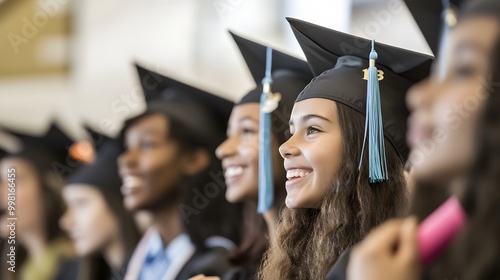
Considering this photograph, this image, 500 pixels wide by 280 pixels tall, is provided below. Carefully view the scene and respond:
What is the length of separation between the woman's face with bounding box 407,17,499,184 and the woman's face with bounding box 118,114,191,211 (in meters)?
2.09

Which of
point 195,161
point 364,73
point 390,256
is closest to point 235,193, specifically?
point 195,161

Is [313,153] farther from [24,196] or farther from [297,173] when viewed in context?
[24,196]

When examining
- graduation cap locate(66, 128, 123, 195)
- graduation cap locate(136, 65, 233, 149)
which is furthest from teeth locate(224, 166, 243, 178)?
graduation cap locate(66, 128, 123, 195)

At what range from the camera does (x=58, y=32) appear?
6.49 meters

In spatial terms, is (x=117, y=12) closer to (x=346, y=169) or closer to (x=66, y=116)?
(x=66, y=116)

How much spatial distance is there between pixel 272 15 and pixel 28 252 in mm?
1992

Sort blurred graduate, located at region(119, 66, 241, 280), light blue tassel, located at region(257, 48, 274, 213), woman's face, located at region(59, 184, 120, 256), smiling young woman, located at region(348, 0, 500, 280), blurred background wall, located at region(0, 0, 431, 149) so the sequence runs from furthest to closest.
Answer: blurred background wall, located at region(0, 0, 431, 149) < woman's face, located at region(59, 184, 120, 256) < blurred graduate, located at region(119, 66, 241, 280) < light blue tassel, located at region(257, 48, 274, 213) < smiling young woman, located at region(348, 0, 500, 280)

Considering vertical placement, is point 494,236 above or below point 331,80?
below

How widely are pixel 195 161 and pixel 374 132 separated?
1.45m

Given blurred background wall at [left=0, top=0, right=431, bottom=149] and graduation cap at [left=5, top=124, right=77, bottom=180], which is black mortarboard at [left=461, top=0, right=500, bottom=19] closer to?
graduation cap at [left=5, top=124, right=77, bottom=180]

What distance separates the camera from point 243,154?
9.62ft

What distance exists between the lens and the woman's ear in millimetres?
3500

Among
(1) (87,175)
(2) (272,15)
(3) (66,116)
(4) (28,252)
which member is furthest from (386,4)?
(3) (66,116)

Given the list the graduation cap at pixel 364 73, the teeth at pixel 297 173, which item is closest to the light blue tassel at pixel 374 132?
the graduation cap at pixel 364 73
